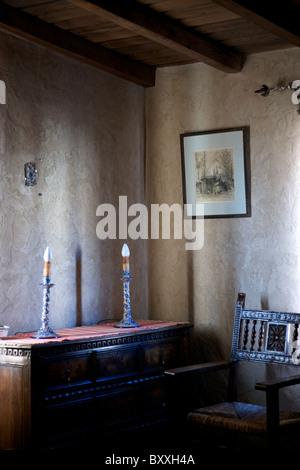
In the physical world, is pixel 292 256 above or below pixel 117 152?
below

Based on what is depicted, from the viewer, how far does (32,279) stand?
4.22 meters

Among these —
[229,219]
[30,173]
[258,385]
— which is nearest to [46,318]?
[30,173]

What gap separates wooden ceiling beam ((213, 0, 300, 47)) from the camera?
359 centimetres

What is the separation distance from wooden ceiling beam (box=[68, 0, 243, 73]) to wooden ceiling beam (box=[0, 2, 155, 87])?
0.39 meters

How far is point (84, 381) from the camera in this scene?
3.89 metres

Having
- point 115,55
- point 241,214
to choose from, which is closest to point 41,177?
point 115,55

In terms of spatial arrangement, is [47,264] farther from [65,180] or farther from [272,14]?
[272,14]

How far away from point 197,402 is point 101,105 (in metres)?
2.28

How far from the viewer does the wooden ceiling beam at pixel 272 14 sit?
3.59 meters

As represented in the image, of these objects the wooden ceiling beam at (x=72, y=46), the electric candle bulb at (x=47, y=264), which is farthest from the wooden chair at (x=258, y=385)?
the wooden ceiling beam at (x=72, y=46)

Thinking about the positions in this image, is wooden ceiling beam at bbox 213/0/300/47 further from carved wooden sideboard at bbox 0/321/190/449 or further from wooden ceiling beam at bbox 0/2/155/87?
carved wooden sideboard at bbox 0/321/190/449

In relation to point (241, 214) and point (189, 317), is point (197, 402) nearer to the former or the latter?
point (189, 317)

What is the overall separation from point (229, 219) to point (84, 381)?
1.66m
